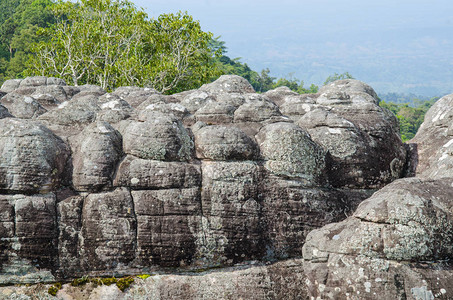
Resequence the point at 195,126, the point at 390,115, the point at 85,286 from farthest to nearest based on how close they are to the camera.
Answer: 1. the point at 390,115
2. the point at 195,126
3. the point at 85,286

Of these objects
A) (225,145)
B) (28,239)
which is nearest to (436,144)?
(225,145)

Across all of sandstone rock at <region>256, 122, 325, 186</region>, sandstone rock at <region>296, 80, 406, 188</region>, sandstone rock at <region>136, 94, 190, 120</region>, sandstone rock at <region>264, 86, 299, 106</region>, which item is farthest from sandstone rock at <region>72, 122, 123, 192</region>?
sandstone rock at <region>264, 86, 299, 106</region>

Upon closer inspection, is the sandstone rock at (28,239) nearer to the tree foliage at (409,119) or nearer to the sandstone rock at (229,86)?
the sandstone rock at (229,86)

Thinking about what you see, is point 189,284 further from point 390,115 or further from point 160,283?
point 390,115

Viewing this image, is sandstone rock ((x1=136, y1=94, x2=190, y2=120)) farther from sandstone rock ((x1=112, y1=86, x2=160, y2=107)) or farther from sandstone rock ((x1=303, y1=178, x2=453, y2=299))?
sandstone rock ((x1=303, y1=178, x2=453, y2=299))

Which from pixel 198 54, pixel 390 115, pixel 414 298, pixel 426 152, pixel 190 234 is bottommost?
pixel 414 298

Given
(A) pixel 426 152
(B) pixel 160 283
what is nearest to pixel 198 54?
(A) pixel 426 152

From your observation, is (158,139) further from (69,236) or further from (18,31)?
(18,31)

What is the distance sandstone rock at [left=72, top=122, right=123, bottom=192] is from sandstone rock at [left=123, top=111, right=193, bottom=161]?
479 millimetres

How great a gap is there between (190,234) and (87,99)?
5.98 m

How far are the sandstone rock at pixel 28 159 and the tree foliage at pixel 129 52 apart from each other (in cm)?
2637

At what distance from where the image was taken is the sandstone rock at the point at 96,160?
12219mm

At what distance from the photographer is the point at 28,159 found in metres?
11.8

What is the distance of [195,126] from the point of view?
45.4 feet
